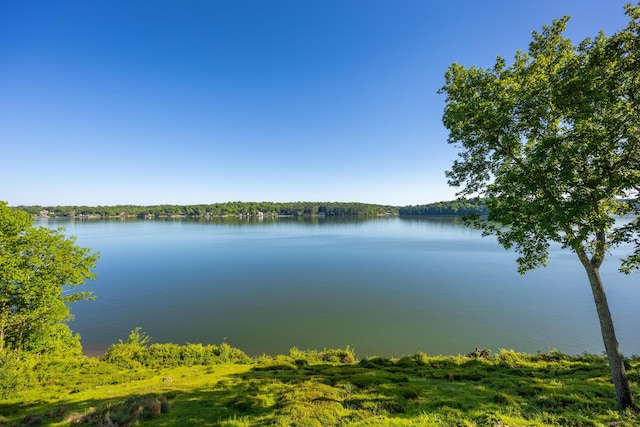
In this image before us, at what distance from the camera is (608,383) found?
38.5ft

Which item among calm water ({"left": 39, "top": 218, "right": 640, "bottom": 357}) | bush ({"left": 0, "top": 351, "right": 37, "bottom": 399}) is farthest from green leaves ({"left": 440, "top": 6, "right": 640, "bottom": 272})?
bush ({"left": 0, "top": 351, "right": 37, "bottom": 399})

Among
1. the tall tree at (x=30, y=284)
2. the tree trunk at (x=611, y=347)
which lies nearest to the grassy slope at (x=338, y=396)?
the tree trunk at (x=611, y=347)

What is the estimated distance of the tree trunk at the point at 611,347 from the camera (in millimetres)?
9258

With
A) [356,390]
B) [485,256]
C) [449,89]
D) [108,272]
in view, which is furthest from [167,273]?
[485,256]

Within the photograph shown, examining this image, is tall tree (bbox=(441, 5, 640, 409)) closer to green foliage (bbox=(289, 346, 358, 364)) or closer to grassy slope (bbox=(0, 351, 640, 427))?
grassy slope (bbox=(0, 351, 640, 427))

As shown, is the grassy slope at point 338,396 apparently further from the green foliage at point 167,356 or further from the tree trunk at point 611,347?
the green foliage at point 167,356

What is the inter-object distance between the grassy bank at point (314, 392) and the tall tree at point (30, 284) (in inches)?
84.5

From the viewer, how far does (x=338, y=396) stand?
1088 centimetres

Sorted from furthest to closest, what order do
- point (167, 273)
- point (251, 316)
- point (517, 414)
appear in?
point (167, 273)
point (251, 316)
point (517, 414)

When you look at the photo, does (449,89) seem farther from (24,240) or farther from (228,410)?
(24,240)

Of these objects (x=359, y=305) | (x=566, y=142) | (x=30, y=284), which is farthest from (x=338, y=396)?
(x=359, y=305)

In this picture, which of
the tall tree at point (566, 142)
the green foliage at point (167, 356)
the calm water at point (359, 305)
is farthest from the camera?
the calm water at point (359, 305)

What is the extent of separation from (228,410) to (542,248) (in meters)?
13.9

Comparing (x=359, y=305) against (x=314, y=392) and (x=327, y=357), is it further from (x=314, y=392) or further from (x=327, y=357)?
(x=314, y=392)
